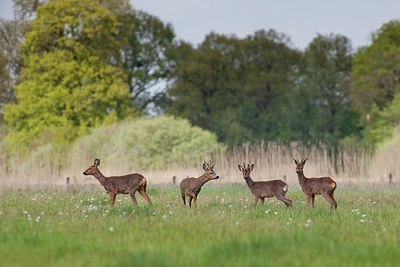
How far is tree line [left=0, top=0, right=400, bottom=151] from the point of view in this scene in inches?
1783

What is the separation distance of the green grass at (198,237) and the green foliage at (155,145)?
2352 cm

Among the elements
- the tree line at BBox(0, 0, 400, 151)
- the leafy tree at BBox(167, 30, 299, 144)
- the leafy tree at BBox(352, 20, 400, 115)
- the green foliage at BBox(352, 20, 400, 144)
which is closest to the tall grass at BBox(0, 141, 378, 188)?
the tree line at BBox(0, 0, 400, 151)

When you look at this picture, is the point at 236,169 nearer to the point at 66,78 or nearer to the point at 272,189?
the point at 272,189

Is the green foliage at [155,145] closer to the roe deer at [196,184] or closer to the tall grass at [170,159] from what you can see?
the tall grass at [170,159]

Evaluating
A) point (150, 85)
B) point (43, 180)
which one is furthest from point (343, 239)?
point (150, 85)

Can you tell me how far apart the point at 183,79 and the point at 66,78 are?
12.7 meters

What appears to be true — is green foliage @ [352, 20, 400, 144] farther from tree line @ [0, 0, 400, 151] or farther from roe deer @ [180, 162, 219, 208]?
roe deer @ [180, 162, 219, 208]

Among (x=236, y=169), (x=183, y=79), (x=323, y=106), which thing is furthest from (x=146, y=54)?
(x=236, y=169)

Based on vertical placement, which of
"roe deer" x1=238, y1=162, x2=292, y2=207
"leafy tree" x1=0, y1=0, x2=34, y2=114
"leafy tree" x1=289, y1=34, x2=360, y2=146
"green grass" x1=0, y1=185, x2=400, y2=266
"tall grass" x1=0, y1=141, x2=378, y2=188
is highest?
"leafy tree" x1=0, y1=0, x2=34, y2=114

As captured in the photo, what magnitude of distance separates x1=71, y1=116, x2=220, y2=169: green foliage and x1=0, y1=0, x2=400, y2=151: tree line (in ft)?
14.7

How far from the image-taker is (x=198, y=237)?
10516 mm

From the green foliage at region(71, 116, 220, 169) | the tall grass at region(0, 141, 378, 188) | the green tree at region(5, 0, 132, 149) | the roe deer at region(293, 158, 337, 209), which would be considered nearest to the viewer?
the roe deer at region(293, 158, 337, 209)

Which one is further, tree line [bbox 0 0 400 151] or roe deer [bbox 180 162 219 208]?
tree line [bbox 0 0 400 151]

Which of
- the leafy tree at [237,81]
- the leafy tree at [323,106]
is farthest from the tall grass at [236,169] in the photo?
the leafy tree at [237,81]
